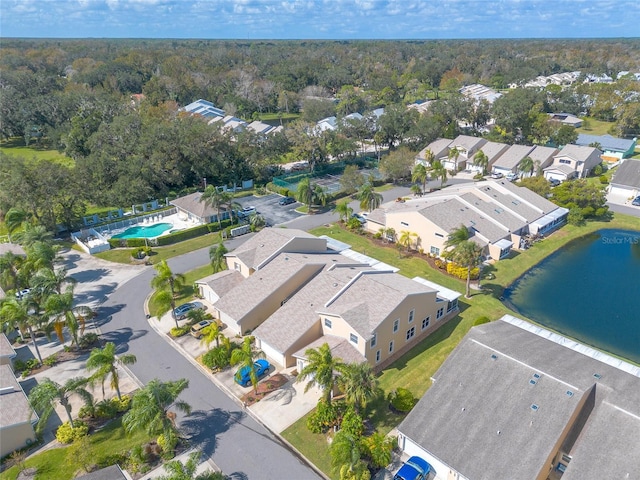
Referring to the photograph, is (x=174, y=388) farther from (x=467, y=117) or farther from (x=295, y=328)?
(x=467, y=117)

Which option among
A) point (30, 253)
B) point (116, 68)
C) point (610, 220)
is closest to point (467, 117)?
point (610, 220)

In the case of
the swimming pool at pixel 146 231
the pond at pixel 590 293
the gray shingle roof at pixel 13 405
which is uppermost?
the gray shingle roof at pixel 13 405

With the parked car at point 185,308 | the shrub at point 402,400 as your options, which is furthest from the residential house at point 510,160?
the parked car at point 185,308

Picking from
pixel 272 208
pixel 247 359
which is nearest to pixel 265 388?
pixel 247 359

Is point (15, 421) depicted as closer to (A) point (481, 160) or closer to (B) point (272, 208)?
(B) point (272, 208)

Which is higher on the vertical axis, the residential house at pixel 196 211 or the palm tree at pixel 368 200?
the palm tree at pixel 368 200

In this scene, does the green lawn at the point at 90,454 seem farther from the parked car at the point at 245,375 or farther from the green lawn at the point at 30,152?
the green lawn at the point at 30,152

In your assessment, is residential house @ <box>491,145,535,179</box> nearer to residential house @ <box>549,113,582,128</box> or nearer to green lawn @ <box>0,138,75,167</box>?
residential house @ <box>549,113,582,128</box>
